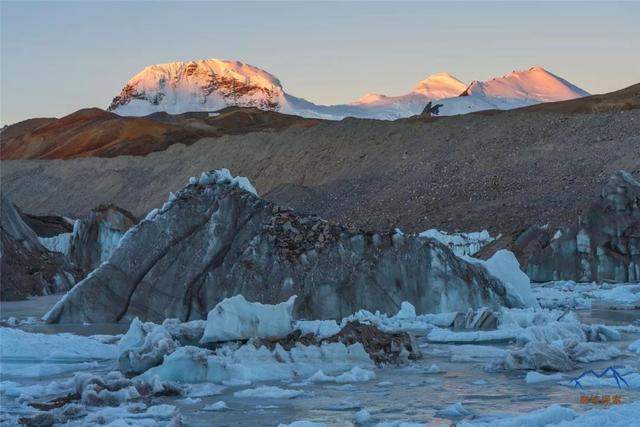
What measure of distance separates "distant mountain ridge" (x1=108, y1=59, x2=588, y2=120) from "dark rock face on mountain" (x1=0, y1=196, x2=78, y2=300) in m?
88.4

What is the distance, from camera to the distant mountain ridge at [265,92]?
123 meters

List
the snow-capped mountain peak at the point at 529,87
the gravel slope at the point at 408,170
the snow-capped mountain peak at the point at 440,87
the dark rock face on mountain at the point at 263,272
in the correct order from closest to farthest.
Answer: the dark rock face on mountain at the point at 263,272 < the gravel slope at the point at 408,170 < the snow-capped mountain peak at the point at 529,87 < the snow-capped mountain peak at the point at 440,87

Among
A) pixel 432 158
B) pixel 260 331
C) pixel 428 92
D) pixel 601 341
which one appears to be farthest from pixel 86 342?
pixel 428 92

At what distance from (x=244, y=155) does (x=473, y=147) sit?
23.2 m

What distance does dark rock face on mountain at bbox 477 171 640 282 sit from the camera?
2900 cm

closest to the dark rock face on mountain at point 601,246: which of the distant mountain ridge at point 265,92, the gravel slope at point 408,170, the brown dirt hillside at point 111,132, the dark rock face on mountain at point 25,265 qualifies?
the gravel slope at point 408,170

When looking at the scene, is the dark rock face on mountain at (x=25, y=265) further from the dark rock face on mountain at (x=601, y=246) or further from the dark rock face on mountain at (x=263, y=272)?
the dark rock face on mountain at (x=601, y=246)

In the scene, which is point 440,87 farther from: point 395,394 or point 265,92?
point 395,394

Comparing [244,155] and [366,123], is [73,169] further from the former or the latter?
[366,123]

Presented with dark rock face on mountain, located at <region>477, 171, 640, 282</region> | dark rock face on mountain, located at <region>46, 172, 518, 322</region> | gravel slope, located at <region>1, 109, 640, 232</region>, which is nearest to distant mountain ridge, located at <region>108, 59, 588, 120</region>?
gravel slope, located at <region>1, 109, 640, 232</region>

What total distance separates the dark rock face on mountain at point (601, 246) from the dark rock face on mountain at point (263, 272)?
10.3 meters

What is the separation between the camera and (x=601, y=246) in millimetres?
29188

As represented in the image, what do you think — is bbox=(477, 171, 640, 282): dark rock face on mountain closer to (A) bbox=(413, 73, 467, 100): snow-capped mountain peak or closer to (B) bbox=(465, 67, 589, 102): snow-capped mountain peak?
(B) bbox=(465, 67, 589, 102): snow-capped mountain peak

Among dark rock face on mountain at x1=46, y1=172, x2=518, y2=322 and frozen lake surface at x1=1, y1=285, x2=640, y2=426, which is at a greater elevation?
dark rock face on mountain at x1=46, y1=172, x2=518, y2=322
